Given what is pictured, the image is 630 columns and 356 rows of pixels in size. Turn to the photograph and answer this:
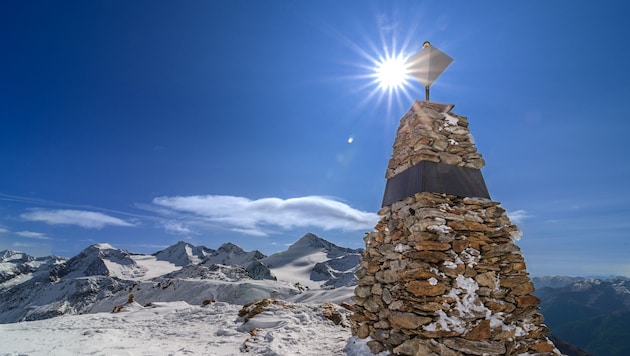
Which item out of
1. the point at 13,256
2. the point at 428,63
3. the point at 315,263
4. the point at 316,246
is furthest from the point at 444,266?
the point at 13,256

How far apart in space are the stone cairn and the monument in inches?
0.6

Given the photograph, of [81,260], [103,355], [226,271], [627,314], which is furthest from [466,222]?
[81,260]

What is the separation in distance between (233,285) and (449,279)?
30.7 m

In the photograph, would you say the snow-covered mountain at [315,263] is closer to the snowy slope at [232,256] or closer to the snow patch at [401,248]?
the snowy slope at [232,256]

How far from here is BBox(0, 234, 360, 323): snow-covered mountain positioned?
33.9 meters

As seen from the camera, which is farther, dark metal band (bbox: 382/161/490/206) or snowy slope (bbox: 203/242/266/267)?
snowy slope (bbox: 203/242/266/267)

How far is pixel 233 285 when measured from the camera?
104ft

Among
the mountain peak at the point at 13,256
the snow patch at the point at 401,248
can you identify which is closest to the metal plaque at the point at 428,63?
the snow patch at the point at 401,248

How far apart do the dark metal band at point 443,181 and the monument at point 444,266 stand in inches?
0.8

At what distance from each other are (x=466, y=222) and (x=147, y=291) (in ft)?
146

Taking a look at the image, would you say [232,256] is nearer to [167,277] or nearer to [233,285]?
[167,277]

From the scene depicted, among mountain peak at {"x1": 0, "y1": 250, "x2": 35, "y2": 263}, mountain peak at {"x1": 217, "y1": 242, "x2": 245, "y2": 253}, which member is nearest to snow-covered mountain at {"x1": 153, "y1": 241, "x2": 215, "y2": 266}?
mountain peak at {"x1": 217, "y1": 242, "x2": 245, "y2": 253}

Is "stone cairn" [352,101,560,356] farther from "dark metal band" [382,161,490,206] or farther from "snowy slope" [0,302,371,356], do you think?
"snowy slope" [0,302,371,356]

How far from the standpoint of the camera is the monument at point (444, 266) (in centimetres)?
474
